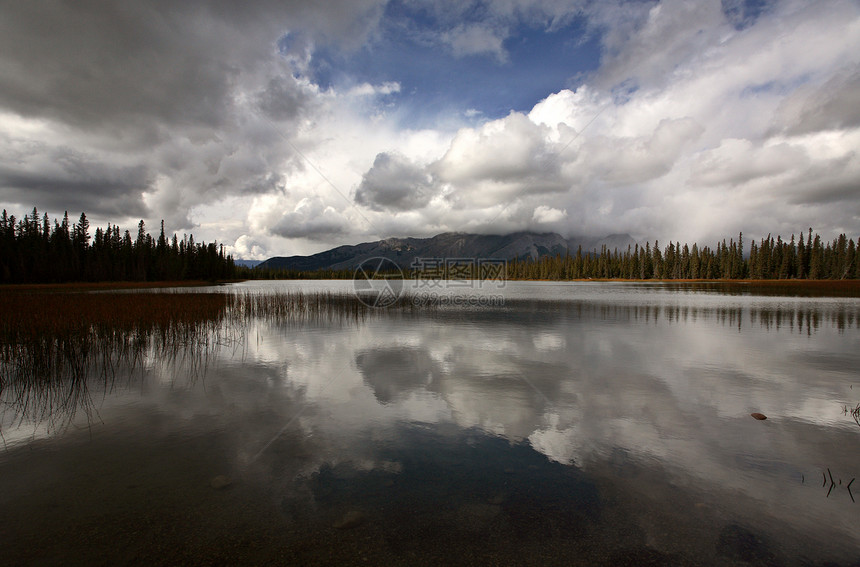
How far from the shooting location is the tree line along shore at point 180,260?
330 ft

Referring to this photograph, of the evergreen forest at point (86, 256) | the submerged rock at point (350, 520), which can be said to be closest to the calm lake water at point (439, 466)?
the submerged rock at point (350, 520)

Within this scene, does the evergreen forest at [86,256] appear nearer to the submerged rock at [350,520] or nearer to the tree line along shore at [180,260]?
the tree line along shore at [180,260]

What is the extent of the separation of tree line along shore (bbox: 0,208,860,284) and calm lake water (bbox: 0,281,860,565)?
395 ft

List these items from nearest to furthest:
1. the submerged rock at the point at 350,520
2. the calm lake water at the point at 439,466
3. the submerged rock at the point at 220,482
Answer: the calm lake water at the point at 439,466, the submerged rock at the point at 350,520, the submerged rock at the point at 220,482

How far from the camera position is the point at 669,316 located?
109 ft

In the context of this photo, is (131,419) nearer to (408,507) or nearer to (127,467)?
(127,467)

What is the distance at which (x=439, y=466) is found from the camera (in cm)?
734

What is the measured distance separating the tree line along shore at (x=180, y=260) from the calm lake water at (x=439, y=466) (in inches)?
4745

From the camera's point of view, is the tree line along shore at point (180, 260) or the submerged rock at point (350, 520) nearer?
the submerged rock at point (350, 520)

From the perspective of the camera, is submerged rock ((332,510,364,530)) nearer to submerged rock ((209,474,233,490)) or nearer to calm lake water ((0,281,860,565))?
calm lake water ((0,281,860,565))

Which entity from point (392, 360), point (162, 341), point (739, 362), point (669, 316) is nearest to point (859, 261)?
point (669, 316)

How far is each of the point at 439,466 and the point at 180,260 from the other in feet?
498

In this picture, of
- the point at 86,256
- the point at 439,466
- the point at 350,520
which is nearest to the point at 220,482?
the point at 350,520

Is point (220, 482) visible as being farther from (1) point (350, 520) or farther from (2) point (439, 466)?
(2) point (439, 466)
